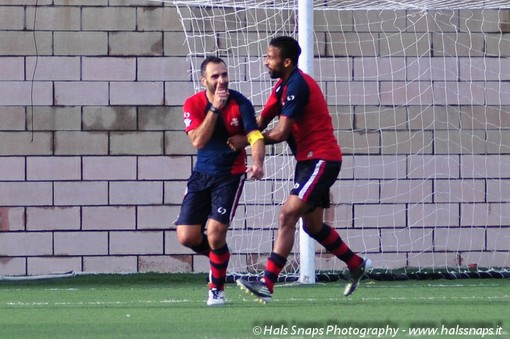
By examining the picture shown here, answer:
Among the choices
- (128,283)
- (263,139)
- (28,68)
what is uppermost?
(28,68)

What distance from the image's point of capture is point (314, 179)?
7152 mm

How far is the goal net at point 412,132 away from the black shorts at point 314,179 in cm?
312

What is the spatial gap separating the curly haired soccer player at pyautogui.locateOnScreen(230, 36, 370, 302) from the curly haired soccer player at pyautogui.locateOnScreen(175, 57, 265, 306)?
0.12 meters

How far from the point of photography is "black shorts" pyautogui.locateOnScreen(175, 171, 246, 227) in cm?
713

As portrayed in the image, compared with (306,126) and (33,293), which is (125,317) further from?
(33,293)

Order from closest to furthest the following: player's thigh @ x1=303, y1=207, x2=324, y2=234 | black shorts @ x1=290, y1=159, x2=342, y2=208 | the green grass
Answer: the green grass, black shorts @ x1=290, y1=159, x2=342, y2=208, player's thigh @ x1=303, y1=207, x2=324, y2=234

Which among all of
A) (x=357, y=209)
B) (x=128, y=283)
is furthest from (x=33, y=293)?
(x=357, y=209)

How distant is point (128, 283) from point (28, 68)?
202cm

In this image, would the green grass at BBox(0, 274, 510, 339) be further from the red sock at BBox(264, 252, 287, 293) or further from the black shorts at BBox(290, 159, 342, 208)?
the black shorts at BBox(290, 159, 342, 208)

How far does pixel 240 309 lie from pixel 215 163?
3.05 feet

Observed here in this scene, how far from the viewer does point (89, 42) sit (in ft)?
33.6

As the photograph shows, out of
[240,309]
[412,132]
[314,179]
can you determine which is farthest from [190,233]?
[412,132]

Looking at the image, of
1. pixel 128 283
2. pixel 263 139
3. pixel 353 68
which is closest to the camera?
pixel 263 139

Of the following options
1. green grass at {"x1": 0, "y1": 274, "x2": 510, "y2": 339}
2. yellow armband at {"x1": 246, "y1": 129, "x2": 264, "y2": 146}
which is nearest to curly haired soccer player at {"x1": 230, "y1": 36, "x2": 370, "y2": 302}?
yellow armband at {"x1": 246, "y1": 129, "x2": 264, "y2": 146}
